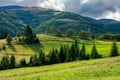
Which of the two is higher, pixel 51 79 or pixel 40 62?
pixel 51 79

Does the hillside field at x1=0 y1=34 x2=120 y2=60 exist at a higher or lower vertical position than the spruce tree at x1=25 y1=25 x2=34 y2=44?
lower

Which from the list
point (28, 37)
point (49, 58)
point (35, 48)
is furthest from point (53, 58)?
point (28, 37)

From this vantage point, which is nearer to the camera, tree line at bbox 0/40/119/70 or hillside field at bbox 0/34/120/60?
tree line at bbox 0/40/119/70

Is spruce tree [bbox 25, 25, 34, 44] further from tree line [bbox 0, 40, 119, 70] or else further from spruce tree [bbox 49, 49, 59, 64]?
spruce tree [bbox 49, 49, 59, 64]

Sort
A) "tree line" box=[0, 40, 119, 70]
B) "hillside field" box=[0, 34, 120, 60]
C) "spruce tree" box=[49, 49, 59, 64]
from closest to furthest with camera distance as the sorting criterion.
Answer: "tree line" box=[0, 40, 119, 70] < "spruce tree" box=[49, 49, 59, 64] < "hillside field" box=[0, 34, 120, 60]

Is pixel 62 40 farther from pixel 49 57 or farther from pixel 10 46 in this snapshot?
pixel 49 57

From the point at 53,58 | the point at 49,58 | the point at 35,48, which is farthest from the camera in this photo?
the point at 35,48

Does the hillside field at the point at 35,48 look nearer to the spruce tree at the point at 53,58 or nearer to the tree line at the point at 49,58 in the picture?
A: the tree line at the point at 49,58

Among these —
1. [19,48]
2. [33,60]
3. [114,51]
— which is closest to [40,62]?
[33,60]

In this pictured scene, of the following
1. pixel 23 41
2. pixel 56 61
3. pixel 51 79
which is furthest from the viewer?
pixel 23 41

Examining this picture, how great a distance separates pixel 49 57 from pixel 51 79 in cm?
6726

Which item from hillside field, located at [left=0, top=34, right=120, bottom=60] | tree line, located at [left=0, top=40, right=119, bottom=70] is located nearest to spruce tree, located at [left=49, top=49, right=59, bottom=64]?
tree line, located at [left=0, top=40, right=119, bottom=70]

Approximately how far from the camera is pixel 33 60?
10344 cm

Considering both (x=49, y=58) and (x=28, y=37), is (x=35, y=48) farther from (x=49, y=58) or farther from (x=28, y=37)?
(x=49, y=58)
